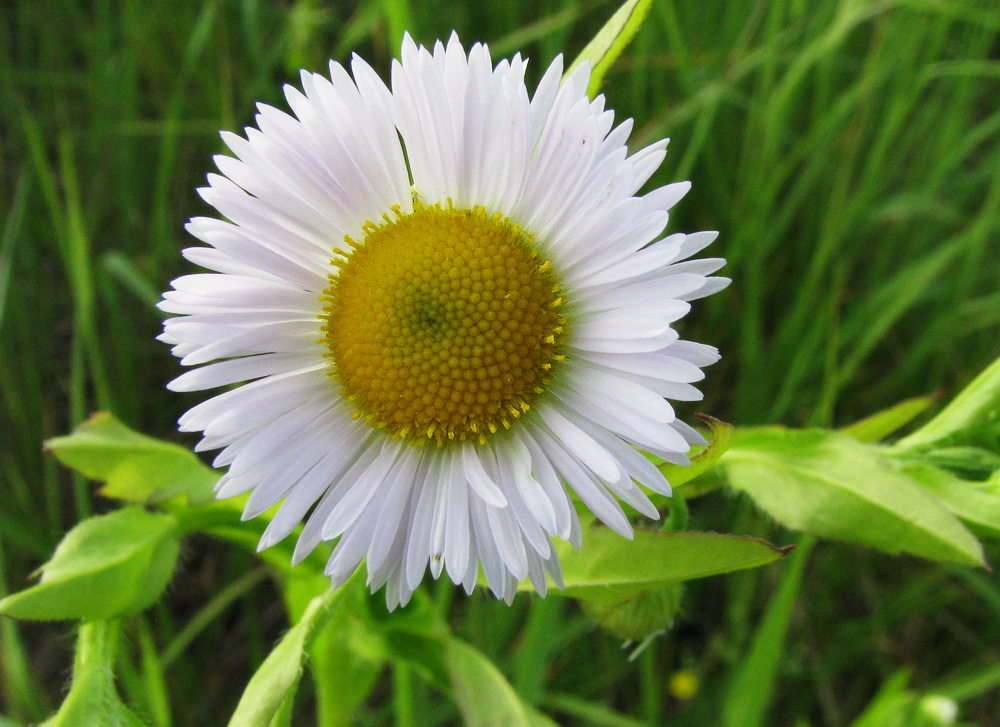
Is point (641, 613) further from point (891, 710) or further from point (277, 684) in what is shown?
point (891, 710)

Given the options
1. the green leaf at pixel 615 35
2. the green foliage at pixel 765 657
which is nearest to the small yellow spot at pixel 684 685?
the green foliage at pixel 765 657

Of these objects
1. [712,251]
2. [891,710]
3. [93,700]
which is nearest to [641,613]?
[93,700]

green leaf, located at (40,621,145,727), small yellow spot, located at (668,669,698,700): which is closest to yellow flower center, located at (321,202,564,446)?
green leaf, located at (40,621,145,727)

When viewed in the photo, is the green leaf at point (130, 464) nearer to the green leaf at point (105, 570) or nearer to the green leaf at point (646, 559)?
the green leaf at point (105, 570)

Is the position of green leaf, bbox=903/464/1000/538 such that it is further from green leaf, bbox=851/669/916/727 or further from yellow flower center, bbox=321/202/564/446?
green leaf, bbox=851/669/916/727

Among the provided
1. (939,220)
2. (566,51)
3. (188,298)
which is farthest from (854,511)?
(566,51)

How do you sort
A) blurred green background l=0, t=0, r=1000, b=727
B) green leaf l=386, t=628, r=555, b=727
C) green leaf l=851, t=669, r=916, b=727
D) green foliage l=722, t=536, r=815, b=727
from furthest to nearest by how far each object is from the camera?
blurred green background l=0, t=0, r=1000, b=727 → green leaf l=851, t=669, r=916, b=727 → green foliage l=722, t=536, r=815, b=727 → green leaf l=386, t=628, r=555, b=727
